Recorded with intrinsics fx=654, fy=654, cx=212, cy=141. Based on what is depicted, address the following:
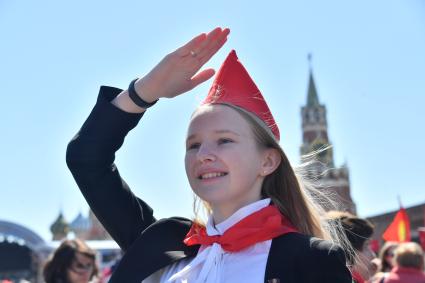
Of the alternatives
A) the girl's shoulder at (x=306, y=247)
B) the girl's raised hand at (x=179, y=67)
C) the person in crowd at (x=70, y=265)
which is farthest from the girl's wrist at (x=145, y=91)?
the person in crowd at (x=70, y=265)

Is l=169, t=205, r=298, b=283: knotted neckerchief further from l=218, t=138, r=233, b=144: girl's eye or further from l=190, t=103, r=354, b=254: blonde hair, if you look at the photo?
l=218, t=138, r=233, b=144: girl's eye

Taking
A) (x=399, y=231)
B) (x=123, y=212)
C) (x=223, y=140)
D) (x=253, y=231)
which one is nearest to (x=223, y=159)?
(x=223, y=140)

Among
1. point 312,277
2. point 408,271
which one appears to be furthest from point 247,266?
point 408,271

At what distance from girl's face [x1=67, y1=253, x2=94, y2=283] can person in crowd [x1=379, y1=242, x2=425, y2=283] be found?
221 centimetres

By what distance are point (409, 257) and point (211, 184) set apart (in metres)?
3.62

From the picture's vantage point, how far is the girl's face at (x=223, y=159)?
203cm

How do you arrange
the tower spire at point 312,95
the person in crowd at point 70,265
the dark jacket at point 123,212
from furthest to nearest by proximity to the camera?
the tower spire at point 312,95 < the person in crowd at point 70,265 < the dark jacket at point 123,212

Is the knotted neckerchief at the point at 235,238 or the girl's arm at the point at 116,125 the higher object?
the girl's arm at the point at 116,125

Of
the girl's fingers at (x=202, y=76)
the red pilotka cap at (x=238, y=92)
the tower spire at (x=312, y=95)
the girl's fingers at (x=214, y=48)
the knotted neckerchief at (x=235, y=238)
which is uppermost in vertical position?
the tower spire at (x=312, y=95)

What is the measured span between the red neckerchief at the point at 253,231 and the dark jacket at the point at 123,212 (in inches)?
1.5

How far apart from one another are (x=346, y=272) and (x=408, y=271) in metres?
3.58

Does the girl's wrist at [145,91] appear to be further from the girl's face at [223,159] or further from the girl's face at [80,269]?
the girl's face at [80,269]

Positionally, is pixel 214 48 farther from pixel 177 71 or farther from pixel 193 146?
pixel 193 146

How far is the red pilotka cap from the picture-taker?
2.15m
